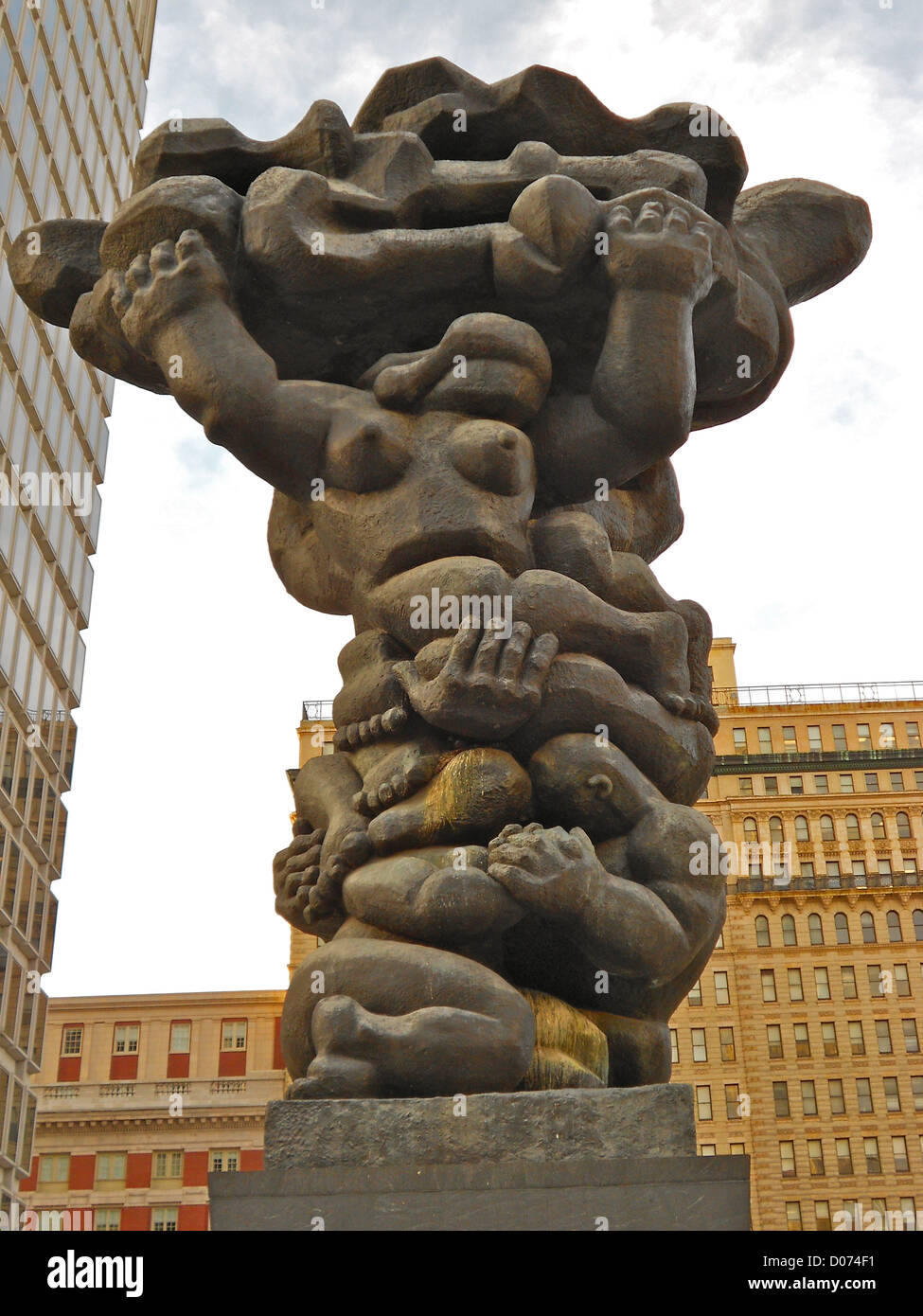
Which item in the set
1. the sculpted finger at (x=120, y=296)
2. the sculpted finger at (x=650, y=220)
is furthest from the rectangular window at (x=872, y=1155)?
the sculpted finger at (x=120, y=296)

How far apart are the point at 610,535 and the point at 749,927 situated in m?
55.0

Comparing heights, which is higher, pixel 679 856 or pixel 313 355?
pixel 313 355

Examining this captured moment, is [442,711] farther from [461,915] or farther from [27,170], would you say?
[27,170]

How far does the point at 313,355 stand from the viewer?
5.73m

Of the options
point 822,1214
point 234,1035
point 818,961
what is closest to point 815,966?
point 818,961

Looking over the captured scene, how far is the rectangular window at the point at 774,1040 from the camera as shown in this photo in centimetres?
5806

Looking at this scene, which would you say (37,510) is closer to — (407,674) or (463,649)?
(407,674)

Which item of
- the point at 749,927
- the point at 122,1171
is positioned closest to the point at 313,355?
the point at 122,1171

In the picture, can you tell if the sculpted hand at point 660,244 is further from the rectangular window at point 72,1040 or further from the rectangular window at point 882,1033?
the rectangular window at point 882,1033

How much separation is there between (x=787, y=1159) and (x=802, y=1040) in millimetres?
4415

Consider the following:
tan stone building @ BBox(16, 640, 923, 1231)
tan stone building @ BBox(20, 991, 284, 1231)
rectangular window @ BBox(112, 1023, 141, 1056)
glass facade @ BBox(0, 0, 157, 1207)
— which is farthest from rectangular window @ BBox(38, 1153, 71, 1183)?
tan stone building @ BBox(16, 640, 923, 1231)

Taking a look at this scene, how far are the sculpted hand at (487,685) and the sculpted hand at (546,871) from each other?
43cm

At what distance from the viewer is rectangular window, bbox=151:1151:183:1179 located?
4643 cm

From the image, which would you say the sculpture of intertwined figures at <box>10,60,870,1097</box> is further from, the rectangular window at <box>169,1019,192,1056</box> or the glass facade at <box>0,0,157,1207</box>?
the rectangular window at <box>169,1019,192,1056</box>
